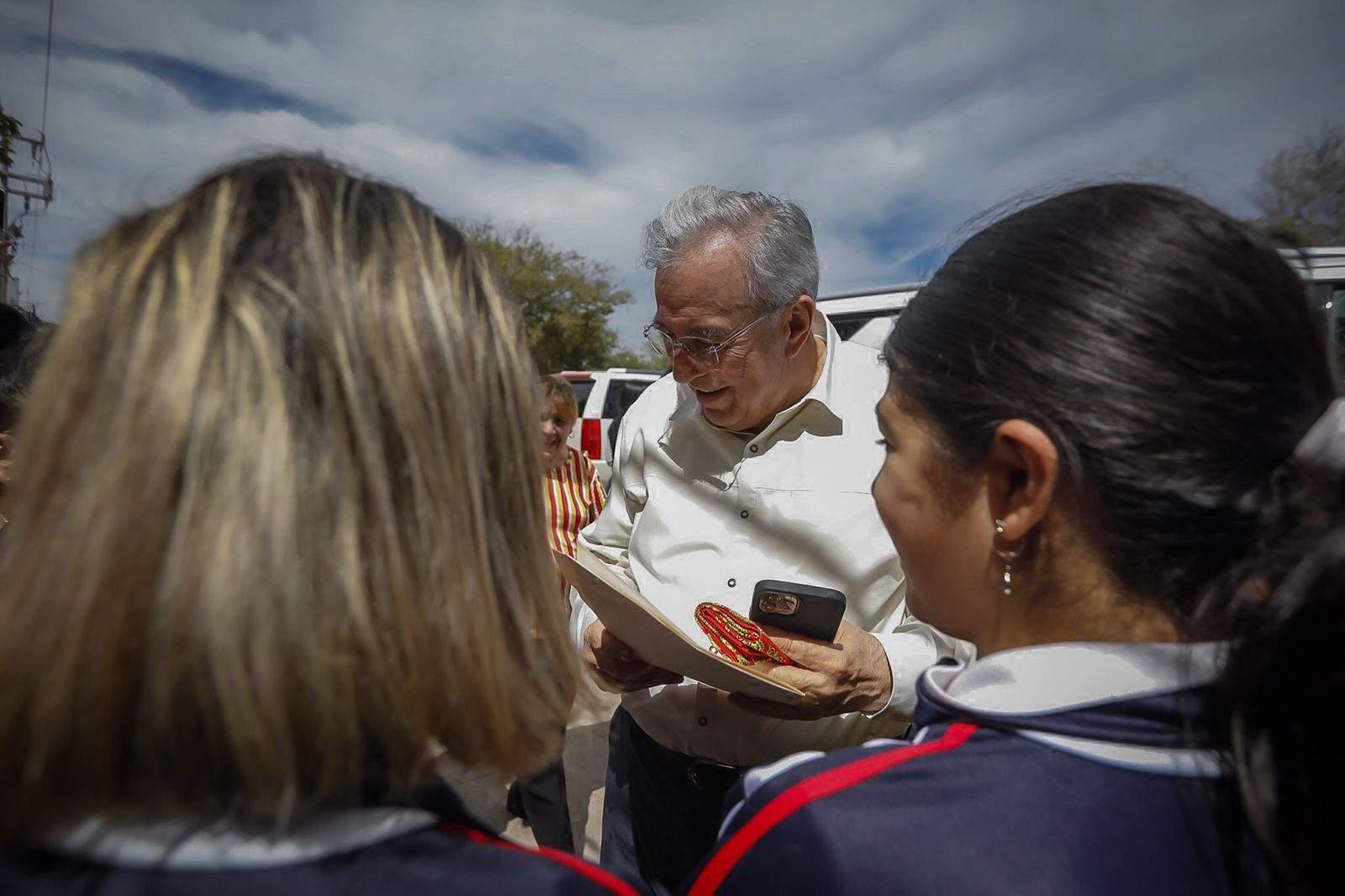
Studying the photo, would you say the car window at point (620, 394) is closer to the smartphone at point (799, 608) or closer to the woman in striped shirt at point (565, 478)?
the woman in striped shirt at point (565, 478)

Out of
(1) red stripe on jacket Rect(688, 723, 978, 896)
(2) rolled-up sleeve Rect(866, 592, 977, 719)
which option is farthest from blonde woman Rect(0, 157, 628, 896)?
(2) rolled-up sleeve Rect(866, 592, 977, 719)

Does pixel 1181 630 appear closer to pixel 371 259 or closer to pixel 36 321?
pixel 371 259

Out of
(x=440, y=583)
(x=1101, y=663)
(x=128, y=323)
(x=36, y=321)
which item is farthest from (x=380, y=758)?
(x=36, y=321)

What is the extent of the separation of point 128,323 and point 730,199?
1577mm

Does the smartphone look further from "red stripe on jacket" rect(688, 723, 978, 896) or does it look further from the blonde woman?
the blonde woman

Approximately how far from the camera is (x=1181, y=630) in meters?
0.77

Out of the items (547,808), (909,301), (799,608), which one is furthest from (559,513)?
(909,301)

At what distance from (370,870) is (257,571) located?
0.85ft

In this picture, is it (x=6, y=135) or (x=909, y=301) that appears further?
(x=6, y=135)

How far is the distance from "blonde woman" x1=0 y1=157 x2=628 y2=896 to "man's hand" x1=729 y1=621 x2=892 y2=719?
2.75 ft

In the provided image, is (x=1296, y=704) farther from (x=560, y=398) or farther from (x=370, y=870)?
(x=560, y=398)

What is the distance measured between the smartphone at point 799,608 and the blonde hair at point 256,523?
2.57ft

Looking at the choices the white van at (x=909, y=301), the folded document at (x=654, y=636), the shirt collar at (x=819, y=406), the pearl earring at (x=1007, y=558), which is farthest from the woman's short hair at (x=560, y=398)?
the pearl earring at (x=1007, y=558)

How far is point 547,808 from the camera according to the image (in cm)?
286
